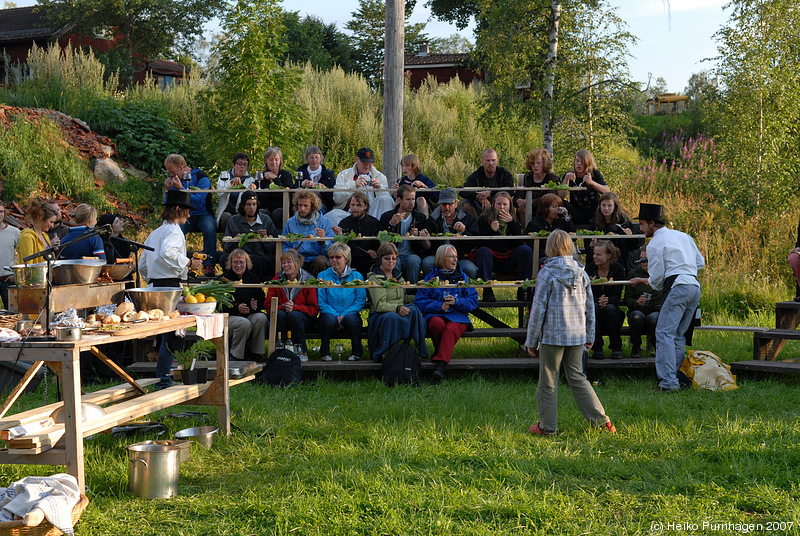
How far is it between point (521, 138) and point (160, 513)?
50.6ft

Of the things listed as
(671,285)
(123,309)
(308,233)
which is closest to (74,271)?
(123,309)

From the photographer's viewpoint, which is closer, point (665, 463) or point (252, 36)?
point (665, 463)

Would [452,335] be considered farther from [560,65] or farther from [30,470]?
[560,65]

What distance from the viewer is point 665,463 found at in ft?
17.7

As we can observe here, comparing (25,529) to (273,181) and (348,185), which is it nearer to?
(273,181)

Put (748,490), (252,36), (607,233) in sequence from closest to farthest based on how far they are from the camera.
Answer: (748,490)
(607,233)
(252,36)

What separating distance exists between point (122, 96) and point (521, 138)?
1007 centimetres

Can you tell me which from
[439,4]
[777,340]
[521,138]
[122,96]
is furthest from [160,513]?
[439,4]

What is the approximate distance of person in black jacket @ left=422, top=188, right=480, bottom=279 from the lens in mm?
8977

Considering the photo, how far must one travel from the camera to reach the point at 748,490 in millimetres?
4934

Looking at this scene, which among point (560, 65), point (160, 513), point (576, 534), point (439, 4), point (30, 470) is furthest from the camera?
point (439, 4)

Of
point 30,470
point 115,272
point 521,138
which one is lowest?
point 30,470

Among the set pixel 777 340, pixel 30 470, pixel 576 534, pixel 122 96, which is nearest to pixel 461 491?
pixel 576 534

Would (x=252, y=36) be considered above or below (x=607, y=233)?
above
